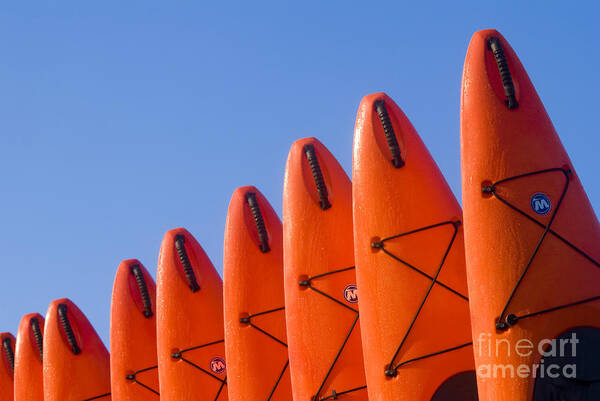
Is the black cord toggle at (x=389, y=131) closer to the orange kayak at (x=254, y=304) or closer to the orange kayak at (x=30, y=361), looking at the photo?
the orange kayak at (x=254, y=304)

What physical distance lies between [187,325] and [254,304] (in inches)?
45.9

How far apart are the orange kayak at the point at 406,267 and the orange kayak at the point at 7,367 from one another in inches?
321

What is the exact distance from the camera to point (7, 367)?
1584 centimetres

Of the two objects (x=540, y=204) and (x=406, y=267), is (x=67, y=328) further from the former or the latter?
(x=540, y=204)

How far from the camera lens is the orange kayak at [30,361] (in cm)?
1452

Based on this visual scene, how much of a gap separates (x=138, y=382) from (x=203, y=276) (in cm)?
168

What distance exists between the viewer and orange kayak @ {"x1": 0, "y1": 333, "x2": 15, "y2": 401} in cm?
1566

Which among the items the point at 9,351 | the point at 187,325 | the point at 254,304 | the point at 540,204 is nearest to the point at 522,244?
the point at 540,204

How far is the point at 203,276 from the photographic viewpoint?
12375 mm

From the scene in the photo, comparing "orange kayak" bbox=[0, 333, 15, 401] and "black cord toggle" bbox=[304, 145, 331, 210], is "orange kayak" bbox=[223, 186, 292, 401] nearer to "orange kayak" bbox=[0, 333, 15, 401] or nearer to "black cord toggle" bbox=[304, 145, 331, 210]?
"black cord toggle" bbox=[304, 145, 331, 210]

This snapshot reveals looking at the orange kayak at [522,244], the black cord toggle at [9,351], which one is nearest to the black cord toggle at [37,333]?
the black cord toggle at [9,351]

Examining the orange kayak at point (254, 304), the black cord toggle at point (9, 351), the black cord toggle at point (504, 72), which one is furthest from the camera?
the black cord toggle at point (9, 351)

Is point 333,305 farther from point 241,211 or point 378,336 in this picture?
point 241,211

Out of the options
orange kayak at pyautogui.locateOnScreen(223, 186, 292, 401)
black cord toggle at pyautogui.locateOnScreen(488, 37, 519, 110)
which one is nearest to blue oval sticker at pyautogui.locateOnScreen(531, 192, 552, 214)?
black cord toggle at pyautogui.locateOnScreen(488, 37, 519, 110)
